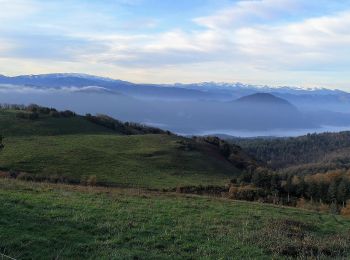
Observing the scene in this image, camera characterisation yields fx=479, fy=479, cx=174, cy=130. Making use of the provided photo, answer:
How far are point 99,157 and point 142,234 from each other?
152 ft

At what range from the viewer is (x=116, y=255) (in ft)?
34.9

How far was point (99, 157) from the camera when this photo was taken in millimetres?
59000

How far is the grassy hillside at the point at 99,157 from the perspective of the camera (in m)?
49.0

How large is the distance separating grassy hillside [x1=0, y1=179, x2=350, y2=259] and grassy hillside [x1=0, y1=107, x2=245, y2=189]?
24.7 meters

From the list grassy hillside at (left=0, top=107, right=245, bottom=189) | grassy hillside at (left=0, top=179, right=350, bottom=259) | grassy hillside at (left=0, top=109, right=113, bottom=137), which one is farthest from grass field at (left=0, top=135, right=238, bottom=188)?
grassy hillside at (left=0, top=179, right=350, bottom=259)

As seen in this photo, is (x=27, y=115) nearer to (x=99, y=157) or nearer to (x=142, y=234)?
(x=99, y=157)

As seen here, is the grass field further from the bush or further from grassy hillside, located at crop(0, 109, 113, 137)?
the bush

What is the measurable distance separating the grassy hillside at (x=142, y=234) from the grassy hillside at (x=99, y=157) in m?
24.7

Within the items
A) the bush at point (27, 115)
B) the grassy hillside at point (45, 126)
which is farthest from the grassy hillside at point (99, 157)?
the bush at point (27, 115)

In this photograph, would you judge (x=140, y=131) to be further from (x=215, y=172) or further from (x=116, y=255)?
(x=116, y=255)

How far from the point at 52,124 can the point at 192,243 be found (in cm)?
7194

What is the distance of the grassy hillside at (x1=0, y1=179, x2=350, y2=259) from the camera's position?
11.2m

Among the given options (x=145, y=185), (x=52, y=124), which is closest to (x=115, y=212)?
(x=145, y=185)

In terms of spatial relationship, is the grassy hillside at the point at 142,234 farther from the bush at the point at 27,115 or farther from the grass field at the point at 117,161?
the bush at the point at 27,115
